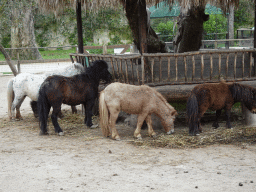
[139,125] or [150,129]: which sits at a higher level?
[139,125]

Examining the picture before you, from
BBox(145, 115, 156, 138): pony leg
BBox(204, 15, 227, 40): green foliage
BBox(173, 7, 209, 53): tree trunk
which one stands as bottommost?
BBox(145, 115, 156, 138): pony leg

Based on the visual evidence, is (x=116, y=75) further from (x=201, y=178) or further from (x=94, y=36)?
(x=94, y=36)

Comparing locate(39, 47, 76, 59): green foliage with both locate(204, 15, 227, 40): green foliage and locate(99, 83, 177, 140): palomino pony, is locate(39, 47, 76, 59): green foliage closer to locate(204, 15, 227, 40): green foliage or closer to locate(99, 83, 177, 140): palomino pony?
locate(204, 15, 227, 40): green foliage

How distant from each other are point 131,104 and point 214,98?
4.78 feet

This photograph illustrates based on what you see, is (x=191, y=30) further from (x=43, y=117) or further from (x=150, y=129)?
(x=43, y=117)

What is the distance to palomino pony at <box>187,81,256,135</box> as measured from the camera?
18.3 ft

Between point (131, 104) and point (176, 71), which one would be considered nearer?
point (131, 104)

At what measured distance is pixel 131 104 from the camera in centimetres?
557

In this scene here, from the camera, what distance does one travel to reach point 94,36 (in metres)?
26.8

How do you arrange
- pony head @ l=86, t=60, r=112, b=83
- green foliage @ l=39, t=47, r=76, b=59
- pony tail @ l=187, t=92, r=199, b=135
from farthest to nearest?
green foliage @ l=39, t=47, r=76, b=59 < pony head @ l=86, t=60, r=112, b=83 < pony tail @ l=187, t=92, r=199, b=135

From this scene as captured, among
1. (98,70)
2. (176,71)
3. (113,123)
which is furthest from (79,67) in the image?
(176,71)

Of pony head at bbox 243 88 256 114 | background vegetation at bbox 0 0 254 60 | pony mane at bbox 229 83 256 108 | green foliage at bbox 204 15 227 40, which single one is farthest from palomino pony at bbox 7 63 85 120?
background vegetation at bbox 0 0 254 60

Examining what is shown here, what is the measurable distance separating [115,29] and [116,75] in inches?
815

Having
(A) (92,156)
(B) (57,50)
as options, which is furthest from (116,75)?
(B) (57,50)
